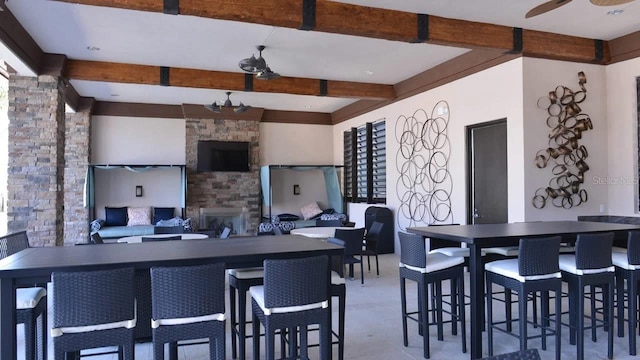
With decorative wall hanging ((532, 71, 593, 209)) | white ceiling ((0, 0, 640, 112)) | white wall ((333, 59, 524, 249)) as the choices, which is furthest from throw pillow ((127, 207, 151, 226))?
decorative wall hanging ((532, 71, 593, 209))

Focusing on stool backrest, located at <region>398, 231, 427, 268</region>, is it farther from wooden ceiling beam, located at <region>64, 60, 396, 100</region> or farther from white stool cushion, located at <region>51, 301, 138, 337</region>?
wooden ceiling beam, located at <region>64, 60, 396, 100</region>

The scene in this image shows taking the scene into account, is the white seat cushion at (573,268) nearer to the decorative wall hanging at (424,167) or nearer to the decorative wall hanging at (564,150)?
the decorative wall hanging at (564,150)

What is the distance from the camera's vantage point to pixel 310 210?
416 inches

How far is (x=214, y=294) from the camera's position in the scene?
7.57ft

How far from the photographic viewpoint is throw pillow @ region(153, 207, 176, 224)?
31.6 feet

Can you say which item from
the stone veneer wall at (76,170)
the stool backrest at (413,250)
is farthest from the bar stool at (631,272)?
the stone veneer wall at (76,170)

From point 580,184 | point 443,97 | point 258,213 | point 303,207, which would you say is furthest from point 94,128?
point 580,184

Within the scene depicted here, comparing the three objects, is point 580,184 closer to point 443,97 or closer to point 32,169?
point 443,97

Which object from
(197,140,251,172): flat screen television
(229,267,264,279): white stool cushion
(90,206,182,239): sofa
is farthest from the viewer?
(197,140,251,172): flat screen television

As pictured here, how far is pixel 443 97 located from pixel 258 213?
17.2ft

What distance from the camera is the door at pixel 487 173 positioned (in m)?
5.88

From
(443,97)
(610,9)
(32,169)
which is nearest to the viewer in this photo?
(610,9)

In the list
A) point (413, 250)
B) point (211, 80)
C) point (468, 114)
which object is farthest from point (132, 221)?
point (413, 250)

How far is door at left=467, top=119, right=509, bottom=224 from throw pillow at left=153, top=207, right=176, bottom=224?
6434 mm
